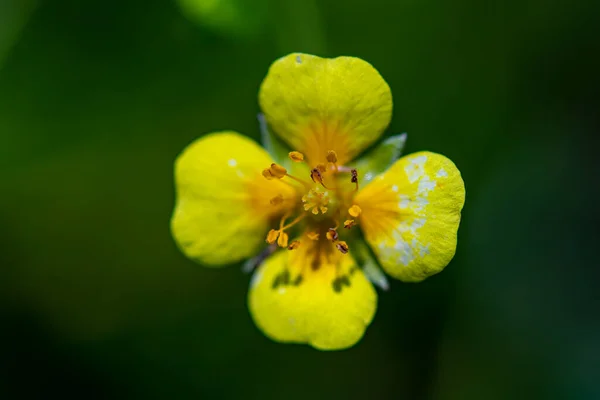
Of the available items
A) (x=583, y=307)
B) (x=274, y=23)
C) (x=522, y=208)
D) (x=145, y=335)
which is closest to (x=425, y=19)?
(x=274, y=23)

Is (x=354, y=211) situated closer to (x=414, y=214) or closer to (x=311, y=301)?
(x=414, y=214)

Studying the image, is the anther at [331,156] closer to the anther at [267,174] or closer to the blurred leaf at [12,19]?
the anther at [267,174]

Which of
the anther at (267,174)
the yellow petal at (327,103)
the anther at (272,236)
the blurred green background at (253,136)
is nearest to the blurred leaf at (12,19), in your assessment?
the blurred green background at (253,136)

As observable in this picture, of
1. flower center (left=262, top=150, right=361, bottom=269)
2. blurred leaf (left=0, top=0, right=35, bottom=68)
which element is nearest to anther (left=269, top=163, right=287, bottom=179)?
flower center (left=262, top=150, right=361, bottom=269)

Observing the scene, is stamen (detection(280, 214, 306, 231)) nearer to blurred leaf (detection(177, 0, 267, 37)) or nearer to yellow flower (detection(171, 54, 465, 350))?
yellow flower (detection(171, 54, 465, 350))

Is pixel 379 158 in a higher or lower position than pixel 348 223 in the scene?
higher

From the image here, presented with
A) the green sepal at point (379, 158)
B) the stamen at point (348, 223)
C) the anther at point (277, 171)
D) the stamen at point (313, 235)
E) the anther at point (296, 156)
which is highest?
the green sepal at point (379, 158)

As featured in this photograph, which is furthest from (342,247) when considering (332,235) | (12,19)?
(12,19)
